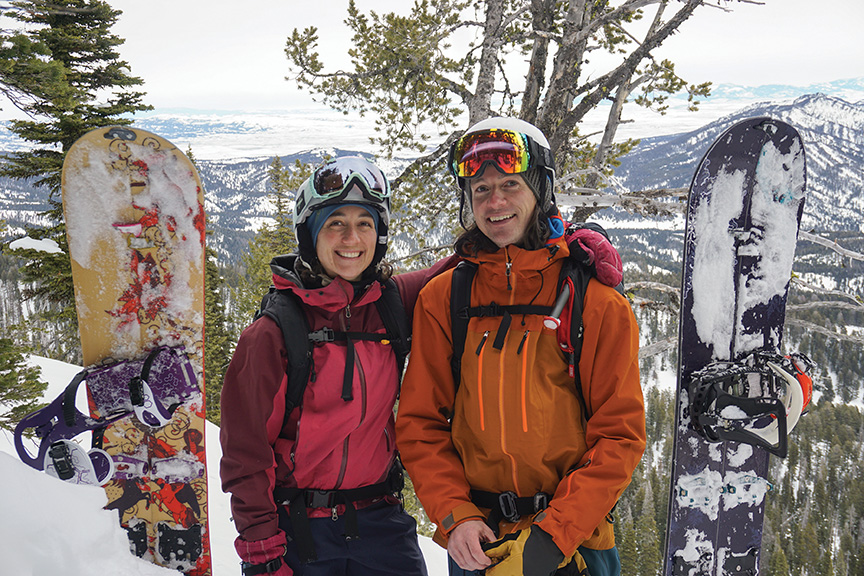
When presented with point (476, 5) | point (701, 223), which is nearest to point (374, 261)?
point (701, 223)

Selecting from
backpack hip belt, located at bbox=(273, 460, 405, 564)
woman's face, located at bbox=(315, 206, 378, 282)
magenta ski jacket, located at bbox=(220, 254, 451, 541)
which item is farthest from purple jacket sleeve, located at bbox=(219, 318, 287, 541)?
woman's face, located at bbox=(315, 206, 378, 282)

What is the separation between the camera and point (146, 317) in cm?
326

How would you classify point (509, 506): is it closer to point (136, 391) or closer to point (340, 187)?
point (340, 187)

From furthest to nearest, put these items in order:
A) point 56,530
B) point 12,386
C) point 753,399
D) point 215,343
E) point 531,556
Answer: point 215,343
point 12,386
point 753,399
point 56,530
point 531,556

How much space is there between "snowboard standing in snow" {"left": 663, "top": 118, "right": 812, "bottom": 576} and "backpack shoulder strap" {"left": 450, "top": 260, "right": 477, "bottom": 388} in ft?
5.09

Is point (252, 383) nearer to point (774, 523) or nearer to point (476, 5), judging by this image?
point (476, 5)

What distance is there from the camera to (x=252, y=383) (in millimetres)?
2035

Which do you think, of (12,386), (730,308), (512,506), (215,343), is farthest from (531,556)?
(215,343)

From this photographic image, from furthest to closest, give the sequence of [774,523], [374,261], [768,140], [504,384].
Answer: [774,523], [768,140], [374,261], [504,384]

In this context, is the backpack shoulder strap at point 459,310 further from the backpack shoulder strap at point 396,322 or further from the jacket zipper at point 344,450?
the jacket zipper at point 344,450

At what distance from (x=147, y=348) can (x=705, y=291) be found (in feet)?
11.7

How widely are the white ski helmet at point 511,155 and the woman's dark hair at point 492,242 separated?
10 cm

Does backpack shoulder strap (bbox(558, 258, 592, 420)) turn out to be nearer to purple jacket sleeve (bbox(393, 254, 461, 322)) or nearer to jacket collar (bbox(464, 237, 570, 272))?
jacket collar (bbox(464, 237, 570, 272))

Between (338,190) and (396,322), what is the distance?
0.70 m
